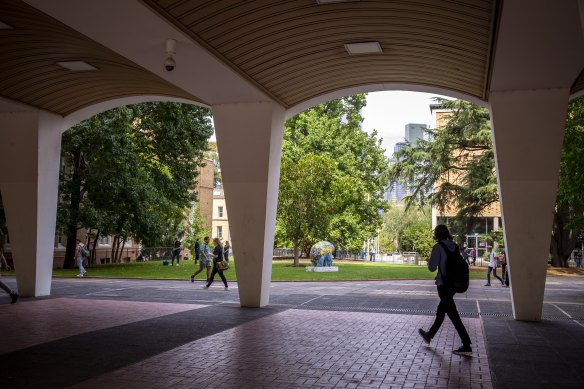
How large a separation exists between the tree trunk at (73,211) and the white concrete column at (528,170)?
2280 cm

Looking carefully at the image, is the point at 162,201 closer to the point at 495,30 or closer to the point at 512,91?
the point at 512,91

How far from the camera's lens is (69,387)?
242 inches

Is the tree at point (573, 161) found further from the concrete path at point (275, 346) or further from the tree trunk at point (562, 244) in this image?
the tree trunk at point (562, 244)

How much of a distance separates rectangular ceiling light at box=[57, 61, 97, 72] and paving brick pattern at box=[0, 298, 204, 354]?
5.18 m

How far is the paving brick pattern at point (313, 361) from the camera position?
21.2ft

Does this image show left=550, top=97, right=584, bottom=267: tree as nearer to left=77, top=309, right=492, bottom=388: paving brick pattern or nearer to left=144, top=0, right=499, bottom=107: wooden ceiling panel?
left=144, top=0, right=499, bottom=107: wooden ceiling panel

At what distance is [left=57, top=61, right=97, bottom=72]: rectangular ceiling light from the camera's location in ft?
38.4

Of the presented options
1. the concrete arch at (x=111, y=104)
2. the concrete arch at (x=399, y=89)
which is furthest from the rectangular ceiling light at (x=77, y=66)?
the concrete arch at (x=399, y=89)

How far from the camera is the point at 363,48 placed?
33.6ft

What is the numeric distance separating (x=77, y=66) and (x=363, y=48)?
6.01 meters

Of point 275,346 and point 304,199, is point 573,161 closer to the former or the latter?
point 275,346

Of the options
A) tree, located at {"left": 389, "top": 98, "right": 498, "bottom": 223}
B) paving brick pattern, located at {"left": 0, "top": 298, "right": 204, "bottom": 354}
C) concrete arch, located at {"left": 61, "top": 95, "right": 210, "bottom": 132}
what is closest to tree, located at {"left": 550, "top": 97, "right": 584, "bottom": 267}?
tree, located at {"left": 389, "top": 98, "right": 498, "bottom": 223}

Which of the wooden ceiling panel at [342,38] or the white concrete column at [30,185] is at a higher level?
the wooden ceiling panel at [342,38]

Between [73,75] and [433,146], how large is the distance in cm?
2695
